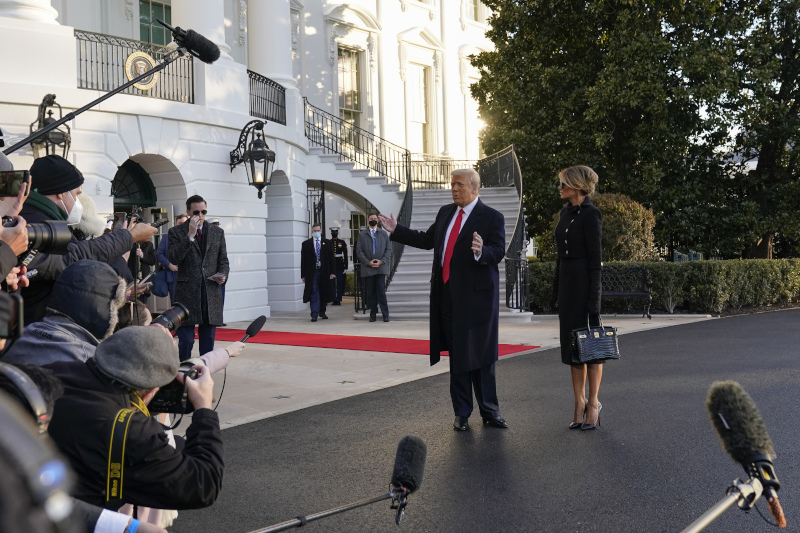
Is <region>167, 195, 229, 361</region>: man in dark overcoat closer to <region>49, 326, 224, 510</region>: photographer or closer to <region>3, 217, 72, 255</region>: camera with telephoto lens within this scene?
<region>3, 217, 72, 255</region>: camera with telephoto lens

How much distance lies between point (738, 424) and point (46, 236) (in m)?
2.41

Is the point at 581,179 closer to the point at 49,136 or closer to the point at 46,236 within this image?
the point at 46,236

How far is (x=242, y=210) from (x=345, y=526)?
1344 centimetres

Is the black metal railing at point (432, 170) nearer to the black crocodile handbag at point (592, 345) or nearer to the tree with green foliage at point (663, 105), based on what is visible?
the tree with green foliage at point (663, 105)

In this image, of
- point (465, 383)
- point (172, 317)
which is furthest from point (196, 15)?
point (172, 317)

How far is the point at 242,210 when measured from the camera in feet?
55.6

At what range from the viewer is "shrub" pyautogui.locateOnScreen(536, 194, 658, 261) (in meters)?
17.6

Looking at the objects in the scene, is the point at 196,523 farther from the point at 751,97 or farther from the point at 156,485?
the point at 751,97

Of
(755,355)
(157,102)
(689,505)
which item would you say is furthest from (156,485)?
(157,102)

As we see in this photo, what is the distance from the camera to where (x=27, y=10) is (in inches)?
531

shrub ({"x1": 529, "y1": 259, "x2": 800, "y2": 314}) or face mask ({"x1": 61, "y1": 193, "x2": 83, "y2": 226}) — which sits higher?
face mask ({"x1": 61, "y1": 193, "x2": 83, "y2": 226})

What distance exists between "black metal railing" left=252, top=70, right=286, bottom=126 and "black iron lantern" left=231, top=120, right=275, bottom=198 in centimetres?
126

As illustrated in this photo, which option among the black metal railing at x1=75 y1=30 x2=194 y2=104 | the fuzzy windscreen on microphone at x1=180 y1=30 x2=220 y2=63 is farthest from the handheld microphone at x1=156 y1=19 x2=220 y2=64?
the black metal railing at x1=75 y1=30 x2=194 y2=104

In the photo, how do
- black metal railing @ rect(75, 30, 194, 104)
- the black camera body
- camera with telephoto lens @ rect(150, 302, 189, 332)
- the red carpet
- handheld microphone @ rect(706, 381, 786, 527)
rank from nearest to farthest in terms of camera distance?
handheld microphone @ rect(706, 381, 786, 527) < the black camera body < camera with telephoto lens @ rect(150, 302, 189, 332) < the red carpet < black metal railing @ rect(75, 30, 194, 104)
